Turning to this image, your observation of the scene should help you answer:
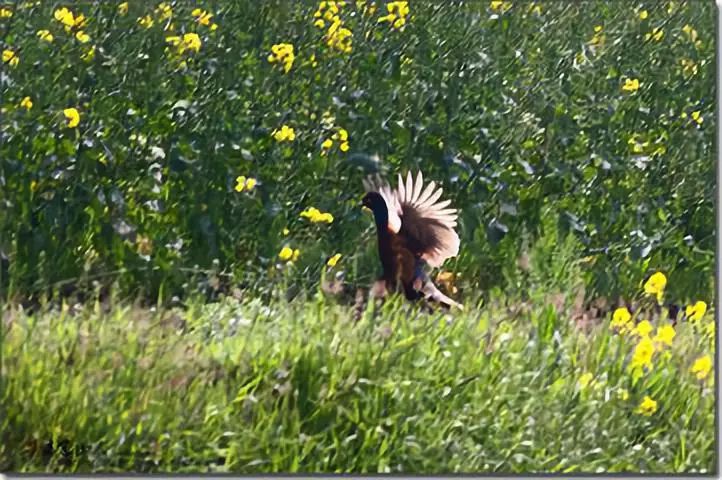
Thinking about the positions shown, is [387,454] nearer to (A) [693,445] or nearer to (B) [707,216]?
(A) [693,445]

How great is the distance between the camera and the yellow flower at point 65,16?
175 inches

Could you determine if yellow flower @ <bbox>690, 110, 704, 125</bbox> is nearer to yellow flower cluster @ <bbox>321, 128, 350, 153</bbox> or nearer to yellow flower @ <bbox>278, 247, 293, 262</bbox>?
yellow flower cluster @ <bbox>321, 128, 350, 153</bbox>

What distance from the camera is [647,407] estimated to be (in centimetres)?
436

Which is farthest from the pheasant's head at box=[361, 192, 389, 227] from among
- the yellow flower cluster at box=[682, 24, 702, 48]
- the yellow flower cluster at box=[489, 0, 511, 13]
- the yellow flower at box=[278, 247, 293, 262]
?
the yellow flower cluster at box=[682, 24, 702, 48]

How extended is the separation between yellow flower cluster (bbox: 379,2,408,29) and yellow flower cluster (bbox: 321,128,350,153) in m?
0.44

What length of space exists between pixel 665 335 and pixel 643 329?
8 centimetres

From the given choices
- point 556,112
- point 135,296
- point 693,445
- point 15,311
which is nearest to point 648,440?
point 693,445

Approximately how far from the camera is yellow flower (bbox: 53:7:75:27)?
4445 millimetres

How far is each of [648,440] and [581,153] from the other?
106 cm

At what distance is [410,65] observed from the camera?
448cm

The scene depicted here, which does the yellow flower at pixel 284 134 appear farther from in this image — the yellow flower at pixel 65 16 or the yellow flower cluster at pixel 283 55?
the yellow flower at pixel 65 16

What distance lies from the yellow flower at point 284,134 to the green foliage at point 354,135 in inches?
0.9

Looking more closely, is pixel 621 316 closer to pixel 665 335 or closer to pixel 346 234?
pixel 665 335

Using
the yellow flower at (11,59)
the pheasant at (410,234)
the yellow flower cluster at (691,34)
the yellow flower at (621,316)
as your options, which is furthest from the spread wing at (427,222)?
the yellow flower at (11,59)
